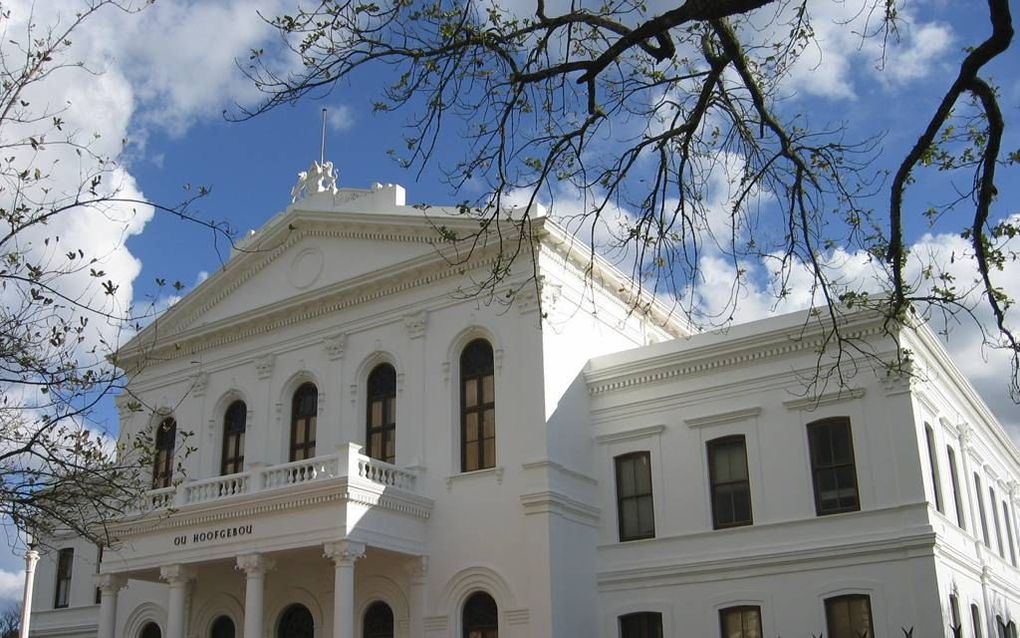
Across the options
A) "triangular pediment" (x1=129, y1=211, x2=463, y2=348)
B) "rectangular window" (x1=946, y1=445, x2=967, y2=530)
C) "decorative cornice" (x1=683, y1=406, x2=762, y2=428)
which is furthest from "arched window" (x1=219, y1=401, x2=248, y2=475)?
"rectangular window" (x1=946, y1=445, x2=967, y2=530)

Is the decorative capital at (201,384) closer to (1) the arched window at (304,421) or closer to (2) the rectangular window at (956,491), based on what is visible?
(1) the arched window at (304,421)

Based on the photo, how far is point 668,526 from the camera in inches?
939

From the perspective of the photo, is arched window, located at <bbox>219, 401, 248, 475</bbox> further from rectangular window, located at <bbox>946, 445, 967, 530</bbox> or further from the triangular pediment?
rectangular window, located at <bbox>946, 445, 967, 530</bbox>

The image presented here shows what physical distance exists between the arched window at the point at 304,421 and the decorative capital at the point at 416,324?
3.49 meters

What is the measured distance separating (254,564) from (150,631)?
7743 mm

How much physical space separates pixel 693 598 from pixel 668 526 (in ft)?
5.42

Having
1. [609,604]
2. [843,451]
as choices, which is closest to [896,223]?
[843,451]

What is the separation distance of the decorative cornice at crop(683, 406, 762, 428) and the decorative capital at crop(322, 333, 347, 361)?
8.80 meters

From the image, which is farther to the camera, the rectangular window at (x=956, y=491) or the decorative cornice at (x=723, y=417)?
the rectangular window at (x=956, y=491)

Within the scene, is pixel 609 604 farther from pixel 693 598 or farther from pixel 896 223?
pixel 896 223

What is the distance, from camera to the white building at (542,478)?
22016 millimetres

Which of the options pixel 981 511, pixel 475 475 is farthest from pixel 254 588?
pixel 981 511

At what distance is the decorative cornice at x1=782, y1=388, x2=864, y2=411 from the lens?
22.4 meters

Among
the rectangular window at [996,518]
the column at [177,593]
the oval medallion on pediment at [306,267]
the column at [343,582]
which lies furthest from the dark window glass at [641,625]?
the oval medallion on pediment at [306,267]
